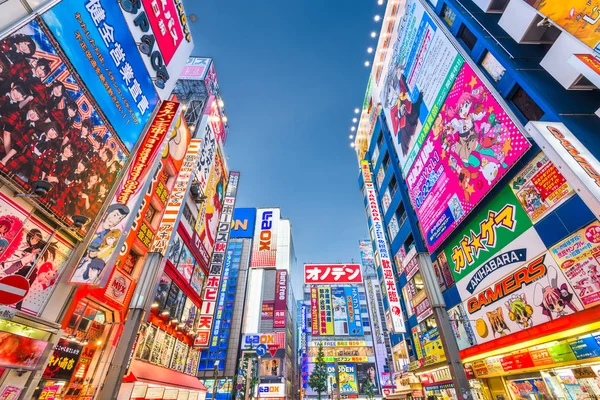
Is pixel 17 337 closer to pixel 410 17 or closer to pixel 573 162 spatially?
pixel 573 162

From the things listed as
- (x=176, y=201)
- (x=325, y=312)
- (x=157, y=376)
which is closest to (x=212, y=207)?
(x=176, y=201)

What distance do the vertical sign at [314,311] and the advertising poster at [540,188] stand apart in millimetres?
59331

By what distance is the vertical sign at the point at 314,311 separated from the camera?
6147 cm

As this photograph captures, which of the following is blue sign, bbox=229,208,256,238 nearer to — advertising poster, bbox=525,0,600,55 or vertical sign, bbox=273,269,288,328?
vertical sign, bbox=273,269,288,328

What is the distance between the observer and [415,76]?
773 inches

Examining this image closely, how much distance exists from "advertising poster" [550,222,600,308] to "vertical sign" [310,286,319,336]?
59.8 meters

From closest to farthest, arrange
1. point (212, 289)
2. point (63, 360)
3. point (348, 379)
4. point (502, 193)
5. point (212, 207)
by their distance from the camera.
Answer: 1. point (63, 360)
2. point (502, 193)
3. point (212, 289)
4. point (212, 207)
5. point (348, 379)

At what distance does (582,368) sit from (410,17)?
935 inches

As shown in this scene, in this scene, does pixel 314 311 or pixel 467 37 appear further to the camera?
pixel 314 311

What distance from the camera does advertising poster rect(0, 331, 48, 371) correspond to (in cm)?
619

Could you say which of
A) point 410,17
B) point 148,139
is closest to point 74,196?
point 148,139

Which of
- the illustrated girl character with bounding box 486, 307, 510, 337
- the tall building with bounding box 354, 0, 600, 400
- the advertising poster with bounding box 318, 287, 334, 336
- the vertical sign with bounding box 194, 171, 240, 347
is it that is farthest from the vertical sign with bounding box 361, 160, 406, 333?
the advertising poster with bounding box 318, 287, 334, 336

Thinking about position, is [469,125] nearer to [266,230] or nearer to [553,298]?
[553,298]

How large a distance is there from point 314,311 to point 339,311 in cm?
639
